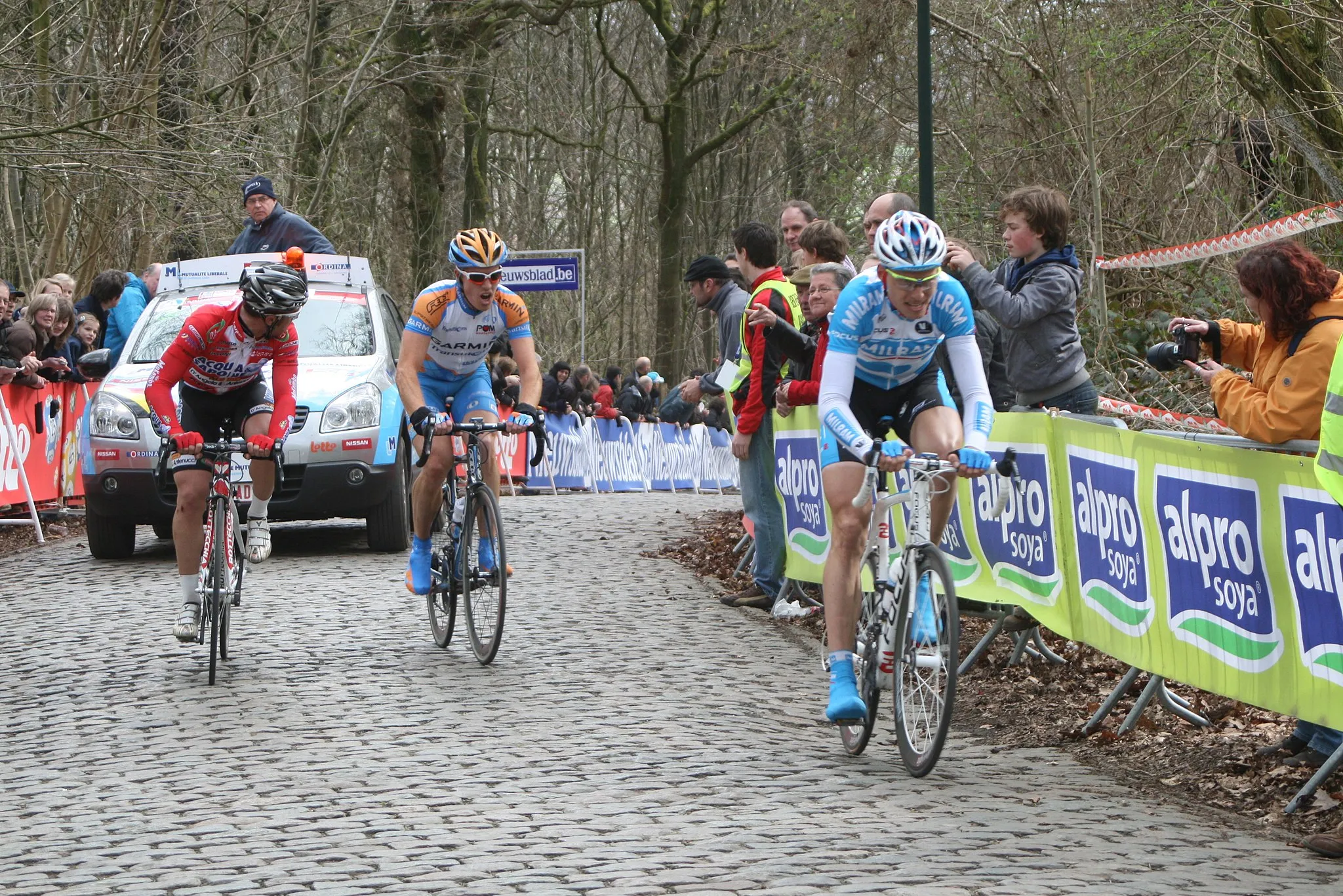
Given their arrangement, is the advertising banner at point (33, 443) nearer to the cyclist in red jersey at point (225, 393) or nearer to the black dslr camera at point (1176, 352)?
the cyclist in red jersey at point (225, 393)

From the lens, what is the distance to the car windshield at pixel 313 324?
45.3 feet

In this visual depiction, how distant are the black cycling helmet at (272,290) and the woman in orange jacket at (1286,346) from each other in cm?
437

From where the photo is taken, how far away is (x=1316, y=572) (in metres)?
5.77

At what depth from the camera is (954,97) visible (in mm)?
21438

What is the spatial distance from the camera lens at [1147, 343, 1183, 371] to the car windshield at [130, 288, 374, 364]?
323 inches

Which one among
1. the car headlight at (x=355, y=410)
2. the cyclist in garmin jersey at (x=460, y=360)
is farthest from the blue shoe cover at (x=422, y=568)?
Answer: the car headlight at (x=355, y=410)

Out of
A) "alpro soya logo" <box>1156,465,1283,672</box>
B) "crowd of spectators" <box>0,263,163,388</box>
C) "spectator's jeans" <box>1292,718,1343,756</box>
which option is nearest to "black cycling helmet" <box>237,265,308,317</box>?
"alpro soya logo" <box>1156,465,1283,672</box>

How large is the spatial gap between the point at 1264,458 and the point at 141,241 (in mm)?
19809

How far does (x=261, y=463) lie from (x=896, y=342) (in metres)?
3.72

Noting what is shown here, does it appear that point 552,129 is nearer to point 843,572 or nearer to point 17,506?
point 17,506

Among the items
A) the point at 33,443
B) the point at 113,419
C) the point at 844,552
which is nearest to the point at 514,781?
the point at 844,552

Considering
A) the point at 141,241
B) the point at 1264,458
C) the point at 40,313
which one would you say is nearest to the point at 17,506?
the point at 40,313

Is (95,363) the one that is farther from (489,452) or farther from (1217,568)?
(1217,568)

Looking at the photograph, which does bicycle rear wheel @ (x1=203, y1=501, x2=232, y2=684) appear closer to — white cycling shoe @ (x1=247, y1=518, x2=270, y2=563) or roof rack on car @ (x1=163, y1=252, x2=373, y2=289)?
white cycling shoe @ (x1=247, y1=518, x2=270, y2=563)
